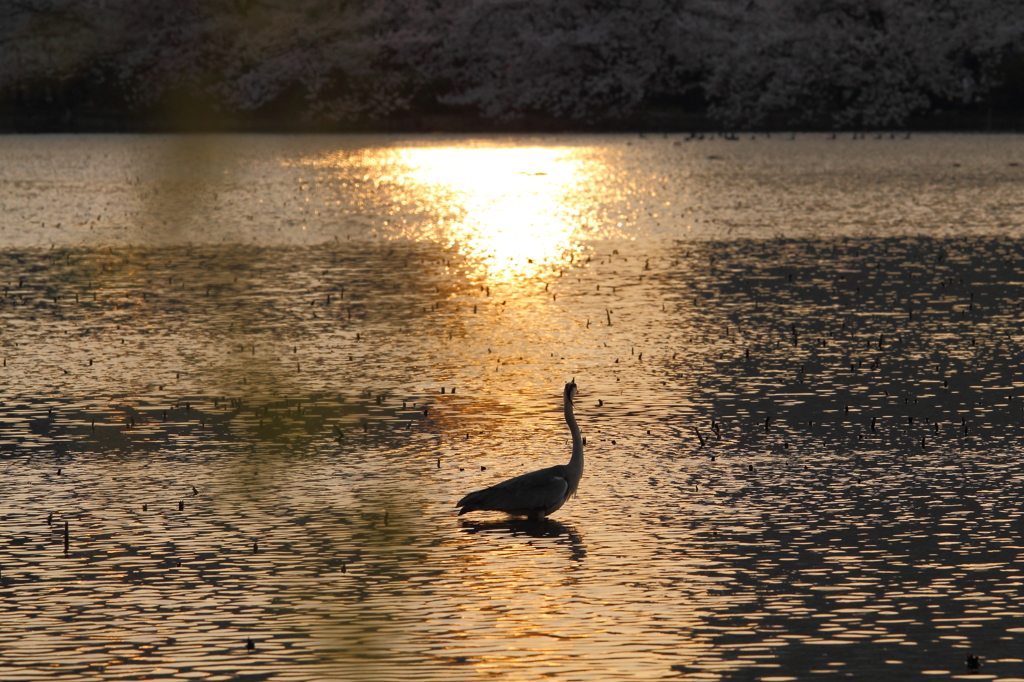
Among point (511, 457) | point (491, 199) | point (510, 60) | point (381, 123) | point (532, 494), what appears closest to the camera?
point (532, 494)

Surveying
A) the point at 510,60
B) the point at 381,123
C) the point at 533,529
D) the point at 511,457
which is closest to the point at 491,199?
the point at 511,457

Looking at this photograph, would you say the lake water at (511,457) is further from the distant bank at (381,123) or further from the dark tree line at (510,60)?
the distant bank at (381,123)

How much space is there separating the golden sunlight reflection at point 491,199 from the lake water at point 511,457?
1.69ft

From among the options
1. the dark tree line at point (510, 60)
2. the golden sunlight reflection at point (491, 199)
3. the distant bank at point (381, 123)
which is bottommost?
the golden sunlight reflection at point (491, 199)

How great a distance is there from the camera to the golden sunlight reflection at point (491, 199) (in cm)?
3525

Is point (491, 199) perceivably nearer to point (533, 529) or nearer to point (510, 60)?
point (533, 529)

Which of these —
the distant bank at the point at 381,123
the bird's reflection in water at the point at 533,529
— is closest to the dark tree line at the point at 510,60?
the distant bank at the point at 381,123

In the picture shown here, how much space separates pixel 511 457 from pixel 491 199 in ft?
120

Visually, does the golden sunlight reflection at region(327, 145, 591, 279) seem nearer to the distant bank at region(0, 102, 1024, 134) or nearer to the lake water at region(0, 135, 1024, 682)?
the lake water at region(0, 135, 1024, 682)

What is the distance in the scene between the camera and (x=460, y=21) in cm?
9500

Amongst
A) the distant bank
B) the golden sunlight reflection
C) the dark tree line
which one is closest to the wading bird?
the golden sunlight reflection

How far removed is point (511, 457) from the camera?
14.7 metres

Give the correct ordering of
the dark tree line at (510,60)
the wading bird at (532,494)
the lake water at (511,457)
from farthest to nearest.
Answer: the dark tree line at (510,60)
the wading bird at (532,494)
the lake water at (511,457)

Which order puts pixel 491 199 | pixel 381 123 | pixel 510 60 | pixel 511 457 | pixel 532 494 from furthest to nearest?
pixel 381 123
pixel 510 60
pixel 491 199
pixel 511 457
pixel 532 494
